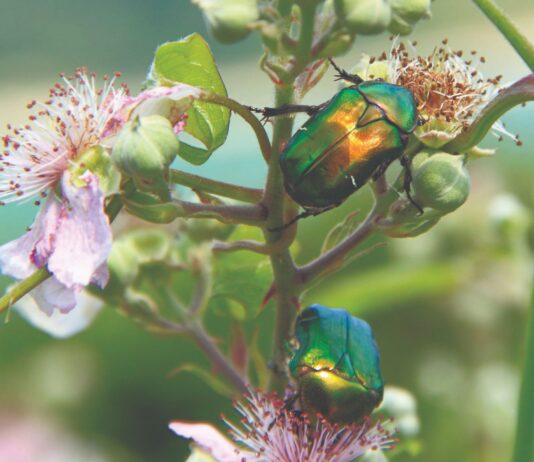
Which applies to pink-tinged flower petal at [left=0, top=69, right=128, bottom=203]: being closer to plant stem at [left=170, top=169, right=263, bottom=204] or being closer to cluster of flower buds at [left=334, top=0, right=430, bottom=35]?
plant stem at [left=170, top=169, right=263, bottom=204]

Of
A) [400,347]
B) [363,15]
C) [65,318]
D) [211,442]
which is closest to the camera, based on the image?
[363,15]

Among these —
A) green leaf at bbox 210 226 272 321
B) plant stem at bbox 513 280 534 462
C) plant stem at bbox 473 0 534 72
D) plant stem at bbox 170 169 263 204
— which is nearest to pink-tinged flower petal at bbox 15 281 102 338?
green leaf at bbox 210 226 272 321

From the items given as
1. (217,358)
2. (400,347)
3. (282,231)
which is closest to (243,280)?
(217,358)

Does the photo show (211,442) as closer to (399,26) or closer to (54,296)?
(54,296)

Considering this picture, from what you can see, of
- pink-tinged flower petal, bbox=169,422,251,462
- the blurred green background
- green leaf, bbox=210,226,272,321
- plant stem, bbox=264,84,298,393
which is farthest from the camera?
the blurred green background

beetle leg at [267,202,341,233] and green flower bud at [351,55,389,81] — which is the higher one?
green flower bud at [351,55,389,81]

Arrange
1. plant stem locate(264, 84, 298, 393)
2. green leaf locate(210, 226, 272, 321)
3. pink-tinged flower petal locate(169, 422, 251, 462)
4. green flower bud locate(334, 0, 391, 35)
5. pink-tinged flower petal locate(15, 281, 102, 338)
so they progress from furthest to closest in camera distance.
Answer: pink-tinged flower petal locate(15, 281, 102, 338)
green leaf locate(210, 226, 272, 321)
pink-tinged flower petal locate(169, 422, 251, 462)
plant stem locate(264, 84, 298, 393)
green flower bud locate(334, 0, 391, 35)

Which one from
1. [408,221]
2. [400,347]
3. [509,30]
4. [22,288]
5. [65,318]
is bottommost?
[22,288]
